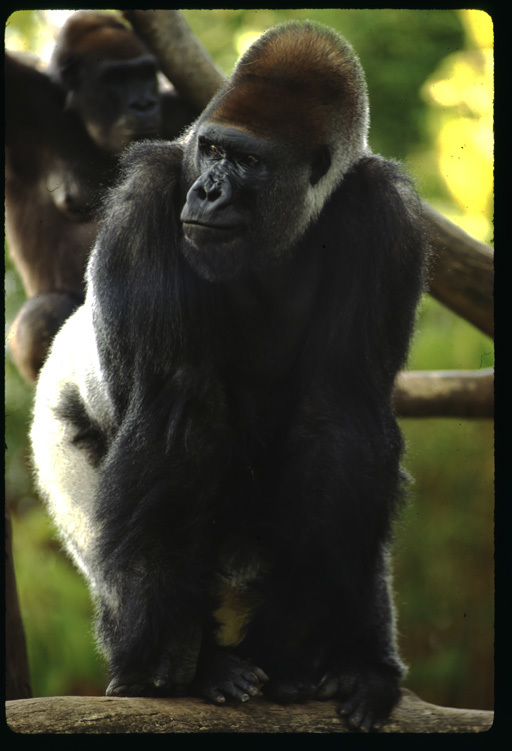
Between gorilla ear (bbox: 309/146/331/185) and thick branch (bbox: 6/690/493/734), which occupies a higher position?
gorilla ear (bbox: 309/146/331/185)

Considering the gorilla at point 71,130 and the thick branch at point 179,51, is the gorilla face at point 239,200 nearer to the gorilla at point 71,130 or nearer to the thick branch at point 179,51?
the thick branch at point 179,51

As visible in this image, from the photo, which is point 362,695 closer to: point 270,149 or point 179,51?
point 270,149

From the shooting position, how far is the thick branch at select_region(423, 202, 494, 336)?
413 cm

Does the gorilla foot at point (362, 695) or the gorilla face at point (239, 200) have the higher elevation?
the gorilla face at point (239, 200)

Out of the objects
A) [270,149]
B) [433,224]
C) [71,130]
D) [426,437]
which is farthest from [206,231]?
[426,437]

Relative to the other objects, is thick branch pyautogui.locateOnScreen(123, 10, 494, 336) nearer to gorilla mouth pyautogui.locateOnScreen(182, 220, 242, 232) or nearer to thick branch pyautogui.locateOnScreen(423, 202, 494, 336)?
thick branch pyautogui.locateOnScreen(423, 202, 494, 336)

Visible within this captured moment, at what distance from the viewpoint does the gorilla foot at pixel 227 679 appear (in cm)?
270

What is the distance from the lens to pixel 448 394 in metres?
4.91

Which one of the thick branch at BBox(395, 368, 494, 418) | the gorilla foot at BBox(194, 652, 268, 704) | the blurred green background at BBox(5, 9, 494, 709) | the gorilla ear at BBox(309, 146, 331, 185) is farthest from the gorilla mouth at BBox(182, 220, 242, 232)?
the thick branch at BBox(395, 368, 494, 418)

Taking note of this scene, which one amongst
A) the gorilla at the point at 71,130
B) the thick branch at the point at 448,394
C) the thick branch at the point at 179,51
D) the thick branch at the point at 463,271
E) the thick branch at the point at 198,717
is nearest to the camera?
the thick branch at the point at 198,717

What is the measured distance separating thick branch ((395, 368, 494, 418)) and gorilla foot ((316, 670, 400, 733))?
2.19 metres

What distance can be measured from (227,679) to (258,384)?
90cm

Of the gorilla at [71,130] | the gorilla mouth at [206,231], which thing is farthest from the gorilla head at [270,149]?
the gorilla at [71,130]
